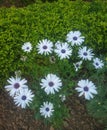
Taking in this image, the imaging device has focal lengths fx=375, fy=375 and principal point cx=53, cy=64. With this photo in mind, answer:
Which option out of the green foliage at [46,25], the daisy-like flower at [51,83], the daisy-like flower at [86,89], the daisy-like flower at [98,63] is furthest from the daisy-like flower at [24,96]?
the green foliage at [46,25]

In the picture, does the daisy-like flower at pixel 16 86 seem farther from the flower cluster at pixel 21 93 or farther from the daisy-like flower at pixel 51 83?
the daisy-like flower at pixel 51 83

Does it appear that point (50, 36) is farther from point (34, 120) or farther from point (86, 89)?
point (86, 89)

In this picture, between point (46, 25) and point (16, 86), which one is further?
point (46, 25)

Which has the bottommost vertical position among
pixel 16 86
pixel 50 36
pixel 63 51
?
pixel 16 86

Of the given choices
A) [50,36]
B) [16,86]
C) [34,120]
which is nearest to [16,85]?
[16,86]

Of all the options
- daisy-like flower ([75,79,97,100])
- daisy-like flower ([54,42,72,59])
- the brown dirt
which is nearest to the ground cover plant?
daisy-like flower ([54,42,72,59])

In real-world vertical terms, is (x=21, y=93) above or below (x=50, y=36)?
below
